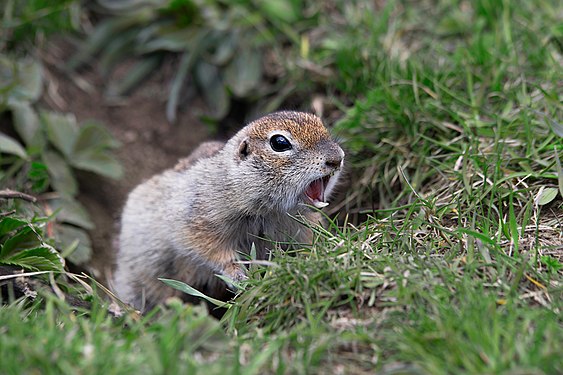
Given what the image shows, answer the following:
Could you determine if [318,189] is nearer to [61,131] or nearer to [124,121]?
[61,131]

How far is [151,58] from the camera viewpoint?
6996 mm

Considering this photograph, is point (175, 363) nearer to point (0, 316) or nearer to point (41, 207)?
point (0, 316)

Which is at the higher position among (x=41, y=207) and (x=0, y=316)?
(x=0, y=316)

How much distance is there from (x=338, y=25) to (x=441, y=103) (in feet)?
5.97

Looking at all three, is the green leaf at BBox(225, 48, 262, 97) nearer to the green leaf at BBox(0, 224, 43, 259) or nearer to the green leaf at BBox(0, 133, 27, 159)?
the green leaf at BBox(0, 133, 27, 159)

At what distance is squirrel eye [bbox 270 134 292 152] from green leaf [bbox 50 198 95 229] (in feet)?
6.24

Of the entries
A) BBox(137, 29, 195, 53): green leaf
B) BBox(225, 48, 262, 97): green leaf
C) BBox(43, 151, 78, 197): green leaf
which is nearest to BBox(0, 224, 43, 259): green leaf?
BBox(43, 151, 78, 197): green leaf

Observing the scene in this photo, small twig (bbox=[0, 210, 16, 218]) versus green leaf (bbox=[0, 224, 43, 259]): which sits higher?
small twig (bbox=[0, 210, 16, 218])

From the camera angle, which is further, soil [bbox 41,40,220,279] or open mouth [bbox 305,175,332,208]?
soil [bbox 41,40,220,279]

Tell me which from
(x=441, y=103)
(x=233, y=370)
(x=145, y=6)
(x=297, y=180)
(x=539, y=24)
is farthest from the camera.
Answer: (x=145, y=6)

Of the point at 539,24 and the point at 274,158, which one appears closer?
the point at 274,158

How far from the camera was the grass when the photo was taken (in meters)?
2.79

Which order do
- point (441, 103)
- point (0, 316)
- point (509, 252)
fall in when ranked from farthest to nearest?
point (441, 103), point (509, 252), point (0, 316)

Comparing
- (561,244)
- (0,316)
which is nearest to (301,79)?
(561,244)
